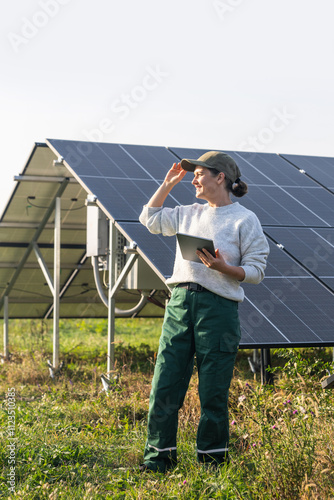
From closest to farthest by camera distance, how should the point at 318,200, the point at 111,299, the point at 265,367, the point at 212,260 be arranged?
the point at 212,260
the point at 265,367
the point at 111,299
the point at 318,200

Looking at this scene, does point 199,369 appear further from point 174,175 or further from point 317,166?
point 317,166

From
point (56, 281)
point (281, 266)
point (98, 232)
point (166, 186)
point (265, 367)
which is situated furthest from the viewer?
point (56, 281)

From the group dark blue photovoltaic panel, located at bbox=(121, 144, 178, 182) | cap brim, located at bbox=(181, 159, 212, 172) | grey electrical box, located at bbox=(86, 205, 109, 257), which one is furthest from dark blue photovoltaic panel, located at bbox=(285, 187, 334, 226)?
cap brim, located at bbox=(181, 159, 212, 172)

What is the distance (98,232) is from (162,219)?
517 cm

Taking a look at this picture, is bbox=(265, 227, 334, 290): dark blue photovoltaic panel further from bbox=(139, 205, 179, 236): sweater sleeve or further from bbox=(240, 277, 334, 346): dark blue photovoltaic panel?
bbox=(139, 205, 179, 236): sweater sleeve

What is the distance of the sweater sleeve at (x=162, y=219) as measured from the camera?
4.97 meters

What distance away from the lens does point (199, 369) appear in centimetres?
468

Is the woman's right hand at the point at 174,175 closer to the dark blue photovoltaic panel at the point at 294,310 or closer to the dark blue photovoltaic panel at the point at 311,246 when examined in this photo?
the dark blue photovoltaic panel at the point at 294,310

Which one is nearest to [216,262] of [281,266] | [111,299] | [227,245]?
[227,245]

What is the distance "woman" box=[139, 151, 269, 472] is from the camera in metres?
4.58

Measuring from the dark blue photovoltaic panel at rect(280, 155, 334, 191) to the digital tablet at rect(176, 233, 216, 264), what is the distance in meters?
5.92

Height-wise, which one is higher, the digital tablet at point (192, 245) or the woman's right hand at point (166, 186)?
the woman's right hand at point (166, 186)

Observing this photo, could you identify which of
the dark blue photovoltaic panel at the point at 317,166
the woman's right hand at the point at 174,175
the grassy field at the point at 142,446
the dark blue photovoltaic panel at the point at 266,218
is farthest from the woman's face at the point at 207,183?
the dark blue photovoltaic panel at the point at 317,166

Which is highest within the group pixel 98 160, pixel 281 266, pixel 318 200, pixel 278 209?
pixel 98 160
